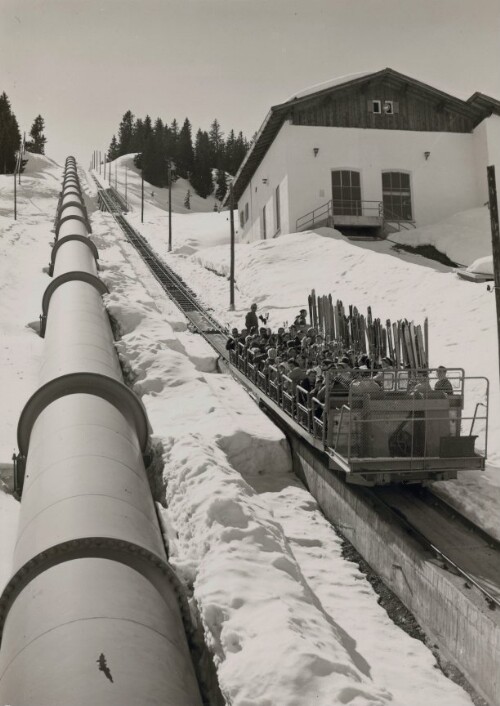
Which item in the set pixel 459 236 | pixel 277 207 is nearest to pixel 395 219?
pixel 459 236

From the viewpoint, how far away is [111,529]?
19.1 feet

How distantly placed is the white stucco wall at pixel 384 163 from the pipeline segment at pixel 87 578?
1003 inches

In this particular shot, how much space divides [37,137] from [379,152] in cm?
9932

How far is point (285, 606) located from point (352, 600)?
7.31 feet

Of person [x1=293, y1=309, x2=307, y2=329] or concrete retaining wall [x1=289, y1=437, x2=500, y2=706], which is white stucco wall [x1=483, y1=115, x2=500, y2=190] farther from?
concrete retaining wall [x1=289, y1=437, x2=500, y2=706]

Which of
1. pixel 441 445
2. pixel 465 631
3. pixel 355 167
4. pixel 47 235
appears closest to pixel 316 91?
pixel 355 167

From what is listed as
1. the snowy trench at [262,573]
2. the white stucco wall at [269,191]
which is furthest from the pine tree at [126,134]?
the snowy trench at [262,573]

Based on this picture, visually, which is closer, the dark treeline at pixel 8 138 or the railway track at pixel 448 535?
the railway track at pixel 448 535

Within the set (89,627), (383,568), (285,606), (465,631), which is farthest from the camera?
(383,568)

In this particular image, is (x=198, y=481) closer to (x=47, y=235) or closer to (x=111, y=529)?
(x=111, y=529)

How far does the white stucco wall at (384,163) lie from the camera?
32.5m

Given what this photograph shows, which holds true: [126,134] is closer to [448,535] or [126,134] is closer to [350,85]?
[350,85]

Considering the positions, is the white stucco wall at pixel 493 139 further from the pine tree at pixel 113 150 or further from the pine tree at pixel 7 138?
the pine tree at pixel 113 150

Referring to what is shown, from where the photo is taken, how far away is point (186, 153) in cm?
10388
